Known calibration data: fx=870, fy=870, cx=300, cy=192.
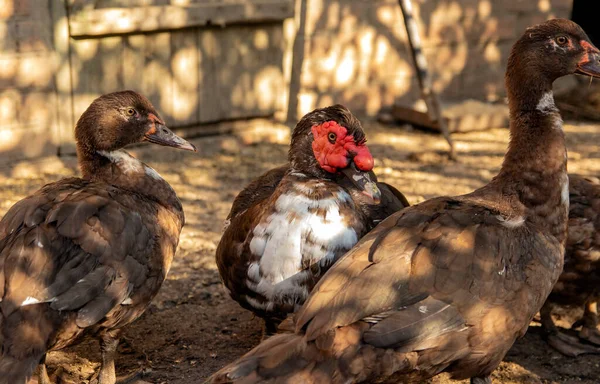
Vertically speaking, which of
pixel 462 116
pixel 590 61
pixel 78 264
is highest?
pixel 590 61

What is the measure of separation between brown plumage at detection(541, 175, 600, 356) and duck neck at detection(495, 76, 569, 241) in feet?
1.53

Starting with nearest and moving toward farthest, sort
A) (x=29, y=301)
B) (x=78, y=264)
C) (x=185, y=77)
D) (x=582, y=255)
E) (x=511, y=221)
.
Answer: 1. (x=29, y=301)
2. (x=78, y=264)
3. (x=511, y=221)
4. (x=582, y=255)
5. (x=185, y=77)

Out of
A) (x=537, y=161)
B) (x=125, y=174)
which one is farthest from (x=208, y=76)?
(x=537, y=161)

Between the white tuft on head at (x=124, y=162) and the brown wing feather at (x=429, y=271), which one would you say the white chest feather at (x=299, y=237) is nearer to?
the brown wing feather at (x=429, y=271)

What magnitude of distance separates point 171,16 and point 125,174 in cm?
323

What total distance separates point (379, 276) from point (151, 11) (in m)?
4.56

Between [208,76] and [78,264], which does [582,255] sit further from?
[208,76]

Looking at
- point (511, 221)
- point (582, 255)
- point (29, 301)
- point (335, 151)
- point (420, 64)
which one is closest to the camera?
point (29, 301)

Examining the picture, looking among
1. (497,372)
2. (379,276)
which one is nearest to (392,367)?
(379,276)

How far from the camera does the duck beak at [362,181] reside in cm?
402

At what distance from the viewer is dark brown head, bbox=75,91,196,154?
4508 millimetres

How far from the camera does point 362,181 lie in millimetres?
4047

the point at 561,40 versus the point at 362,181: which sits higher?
the point at 561,40

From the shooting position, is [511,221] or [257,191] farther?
[257,191]
